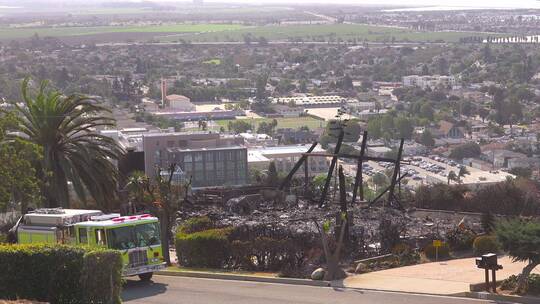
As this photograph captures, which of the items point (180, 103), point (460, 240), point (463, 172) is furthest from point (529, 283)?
point (180, 103)

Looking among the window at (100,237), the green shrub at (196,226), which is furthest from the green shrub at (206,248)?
the window at (100,237)

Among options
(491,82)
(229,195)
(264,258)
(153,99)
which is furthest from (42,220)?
(491,82)

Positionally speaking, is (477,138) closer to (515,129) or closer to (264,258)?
(515,129)

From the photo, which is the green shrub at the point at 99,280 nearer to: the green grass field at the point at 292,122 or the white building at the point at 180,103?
the green grass field at the point at 292,122

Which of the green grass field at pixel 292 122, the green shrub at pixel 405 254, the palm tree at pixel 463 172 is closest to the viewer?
the green shrub at pixel 405 254

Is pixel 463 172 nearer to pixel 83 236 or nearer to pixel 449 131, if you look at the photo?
pixel 449 131

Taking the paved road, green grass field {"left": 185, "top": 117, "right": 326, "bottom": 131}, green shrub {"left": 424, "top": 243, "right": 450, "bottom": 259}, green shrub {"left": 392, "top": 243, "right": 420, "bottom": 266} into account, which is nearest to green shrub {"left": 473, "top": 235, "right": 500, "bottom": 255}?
green shrub {"left": 424, "top": 243, "right": 450, "bottom": 259}
